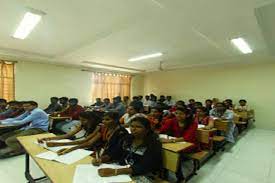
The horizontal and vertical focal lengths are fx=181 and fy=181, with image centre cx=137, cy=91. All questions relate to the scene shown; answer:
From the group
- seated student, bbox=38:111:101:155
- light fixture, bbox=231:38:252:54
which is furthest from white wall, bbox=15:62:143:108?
light fixture, bbox=231:38:252:54

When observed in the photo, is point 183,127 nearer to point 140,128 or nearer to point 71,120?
point 140,128

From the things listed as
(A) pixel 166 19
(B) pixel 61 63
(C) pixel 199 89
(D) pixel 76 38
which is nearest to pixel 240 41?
(A) pixel 166 19

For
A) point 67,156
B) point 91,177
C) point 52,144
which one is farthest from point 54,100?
point 91,177

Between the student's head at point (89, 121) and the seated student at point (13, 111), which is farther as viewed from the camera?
the seated student at point (13, 111)

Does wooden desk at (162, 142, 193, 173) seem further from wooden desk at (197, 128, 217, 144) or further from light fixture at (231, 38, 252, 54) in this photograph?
light fixture at (231, 38, 252, 54)

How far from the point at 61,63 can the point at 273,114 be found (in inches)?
347

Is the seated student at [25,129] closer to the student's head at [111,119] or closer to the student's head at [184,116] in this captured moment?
the student's head at [111,119]

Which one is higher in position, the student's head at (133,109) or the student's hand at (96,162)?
the student's head at (133,109)

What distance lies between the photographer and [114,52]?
5.75m

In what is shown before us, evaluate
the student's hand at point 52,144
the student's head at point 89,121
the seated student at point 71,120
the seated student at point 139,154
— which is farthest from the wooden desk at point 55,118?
the seated student at point 139,154

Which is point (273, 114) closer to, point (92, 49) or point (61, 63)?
point (92, 49)

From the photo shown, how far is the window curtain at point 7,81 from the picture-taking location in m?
6.51

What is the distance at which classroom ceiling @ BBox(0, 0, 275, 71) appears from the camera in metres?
2.68

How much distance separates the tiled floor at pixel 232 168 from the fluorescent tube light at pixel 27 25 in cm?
→ 263
